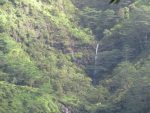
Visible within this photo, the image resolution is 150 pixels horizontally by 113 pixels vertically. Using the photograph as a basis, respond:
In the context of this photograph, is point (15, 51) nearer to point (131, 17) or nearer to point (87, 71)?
point (87, 71)

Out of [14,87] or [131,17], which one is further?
[131,17]

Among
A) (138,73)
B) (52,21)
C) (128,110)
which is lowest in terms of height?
(128,110)

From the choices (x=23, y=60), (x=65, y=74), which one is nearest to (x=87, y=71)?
(x=65, y=74)

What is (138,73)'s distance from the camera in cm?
3950

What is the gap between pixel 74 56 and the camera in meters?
50.7

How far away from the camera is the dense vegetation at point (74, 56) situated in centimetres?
3869

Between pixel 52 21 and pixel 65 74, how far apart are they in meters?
9.01

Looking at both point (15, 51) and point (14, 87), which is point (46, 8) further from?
point (14, 87)

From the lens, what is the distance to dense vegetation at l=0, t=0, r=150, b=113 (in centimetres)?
3869

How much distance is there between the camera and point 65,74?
1795 inches

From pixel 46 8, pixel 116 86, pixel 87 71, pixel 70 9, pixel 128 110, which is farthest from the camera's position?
pixel 70 9

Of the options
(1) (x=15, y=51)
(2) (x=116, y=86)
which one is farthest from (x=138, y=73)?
(1) (x=15, y=51)

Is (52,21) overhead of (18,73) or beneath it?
overhead

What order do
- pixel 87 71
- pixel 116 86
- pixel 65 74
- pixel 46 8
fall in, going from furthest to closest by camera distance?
pixel 46 8 < pixel 87 71 < pixel 65 74 < pixel 116 86
